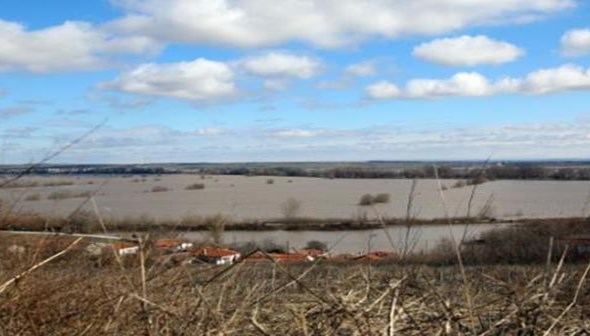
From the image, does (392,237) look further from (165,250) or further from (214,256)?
(165,250)

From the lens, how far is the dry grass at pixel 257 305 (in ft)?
10.1

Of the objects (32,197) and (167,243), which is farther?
(32,197)

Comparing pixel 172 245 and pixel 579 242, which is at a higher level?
pixel 172 245

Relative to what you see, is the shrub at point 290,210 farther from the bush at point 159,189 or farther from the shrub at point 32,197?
the shrub at point 32,197

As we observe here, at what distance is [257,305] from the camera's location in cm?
359

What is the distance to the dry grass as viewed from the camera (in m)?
3.07

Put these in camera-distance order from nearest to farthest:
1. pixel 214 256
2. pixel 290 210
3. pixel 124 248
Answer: pixel 124 248 → pixel 214 256 → pixel 290 210

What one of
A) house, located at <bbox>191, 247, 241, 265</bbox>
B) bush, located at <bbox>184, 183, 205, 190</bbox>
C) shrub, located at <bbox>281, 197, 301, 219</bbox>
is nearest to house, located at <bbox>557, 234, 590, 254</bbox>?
house, located at <bbox>191, 247, 241, 265</bbox>

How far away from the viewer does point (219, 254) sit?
4.89 metres

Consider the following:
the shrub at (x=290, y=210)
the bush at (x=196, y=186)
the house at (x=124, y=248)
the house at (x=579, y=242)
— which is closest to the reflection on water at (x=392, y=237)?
the house at (x=124, y=248)

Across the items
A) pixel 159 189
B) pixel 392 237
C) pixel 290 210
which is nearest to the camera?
pixel 392 237

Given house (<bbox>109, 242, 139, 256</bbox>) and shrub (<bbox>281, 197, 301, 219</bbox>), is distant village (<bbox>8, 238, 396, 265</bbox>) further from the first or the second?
shrub (<bbox>281, 197, 301, 219</bbox>)


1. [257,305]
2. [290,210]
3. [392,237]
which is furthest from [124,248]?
[290,210]

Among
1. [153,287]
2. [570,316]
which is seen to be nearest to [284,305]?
[153,287]
